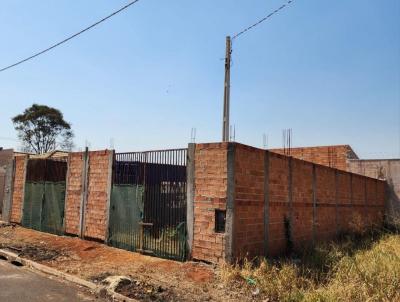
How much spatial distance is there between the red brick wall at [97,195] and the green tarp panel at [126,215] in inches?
14.3

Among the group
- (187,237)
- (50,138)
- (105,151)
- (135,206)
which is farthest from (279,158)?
(50,138)

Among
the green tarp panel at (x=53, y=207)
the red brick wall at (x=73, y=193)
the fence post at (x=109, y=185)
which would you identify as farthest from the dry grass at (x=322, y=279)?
the green tarp panel at (x=53, y=207)

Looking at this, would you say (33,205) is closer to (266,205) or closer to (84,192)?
(84,192)

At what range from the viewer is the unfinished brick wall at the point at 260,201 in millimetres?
8312

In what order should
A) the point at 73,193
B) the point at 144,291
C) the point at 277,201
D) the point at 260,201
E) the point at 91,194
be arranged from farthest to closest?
the point at 73,193 < the point at 91,194 < the point at 277,201 < the point at 260,201 < the point at 144,291

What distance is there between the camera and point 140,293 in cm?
650

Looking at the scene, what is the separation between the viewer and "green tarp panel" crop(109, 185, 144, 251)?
33.0 feet

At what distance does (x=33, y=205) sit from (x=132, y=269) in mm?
8007

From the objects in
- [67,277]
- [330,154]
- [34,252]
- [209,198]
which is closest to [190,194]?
[209,198]

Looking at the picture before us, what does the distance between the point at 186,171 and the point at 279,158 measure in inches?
100

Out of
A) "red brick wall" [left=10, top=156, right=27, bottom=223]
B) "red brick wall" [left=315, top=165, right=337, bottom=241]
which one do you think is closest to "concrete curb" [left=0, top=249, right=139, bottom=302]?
"red brick wall" [left=10, top=156, right=27, bottom=223]

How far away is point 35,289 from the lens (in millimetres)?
6855

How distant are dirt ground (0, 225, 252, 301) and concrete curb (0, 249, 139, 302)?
154 mm

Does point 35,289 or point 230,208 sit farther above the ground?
point 230,208
